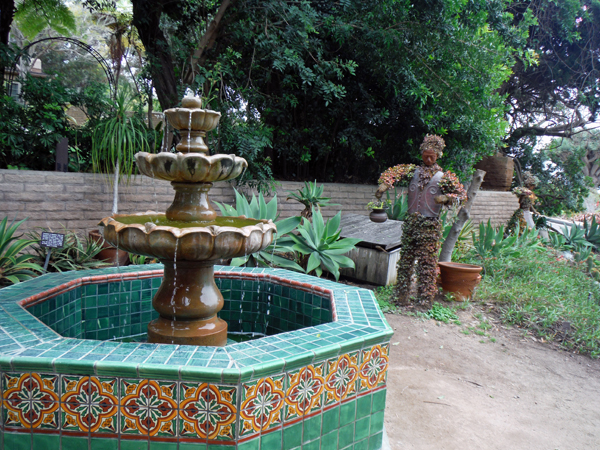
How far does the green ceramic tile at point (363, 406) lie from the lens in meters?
2.08

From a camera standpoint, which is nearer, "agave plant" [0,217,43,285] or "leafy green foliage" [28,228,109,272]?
"agave plant" [0,217,43,285]

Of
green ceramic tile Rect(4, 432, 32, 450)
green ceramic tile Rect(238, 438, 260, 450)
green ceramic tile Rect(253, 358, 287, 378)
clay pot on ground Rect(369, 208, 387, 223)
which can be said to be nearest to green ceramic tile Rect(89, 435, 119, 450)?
green ceramic tile Rect(4, 432, 32, 450)

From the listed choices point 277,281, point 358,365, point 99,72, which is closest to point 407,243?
point 277,281

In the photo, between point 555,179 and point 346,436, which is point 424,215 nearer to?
point 346,436

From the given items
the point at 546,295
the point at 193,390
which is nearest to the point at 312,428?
the point at 193,390

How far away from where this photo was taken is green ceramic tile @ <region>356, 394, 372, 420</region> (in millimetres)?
2085

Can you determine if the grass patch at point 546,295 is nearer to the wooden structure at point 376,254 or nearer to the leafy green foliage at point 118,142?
the wooden structure at point 376,254

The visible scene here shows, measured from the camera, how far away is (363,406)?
2105 millimetres

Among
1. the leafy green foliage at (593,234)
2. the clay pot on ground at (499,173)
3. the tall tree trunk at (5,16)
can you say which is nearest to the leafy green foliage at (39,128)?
the tall tree trunk at (5,16)

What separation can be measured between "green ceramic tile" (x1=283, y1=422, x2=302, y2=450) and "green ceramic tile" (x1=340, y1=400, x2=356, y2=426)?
0.82 feet

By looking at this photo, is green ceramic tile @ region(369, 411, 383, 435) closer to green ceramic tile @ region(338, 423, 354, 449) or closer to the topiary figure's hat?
green ceramic tile @ region(338, 423, 354, 449)

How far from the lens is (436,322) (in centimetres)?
500

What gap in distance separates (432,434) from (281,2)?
6.13 metres

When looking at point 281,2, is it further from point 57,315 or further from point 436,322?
point 57,315
